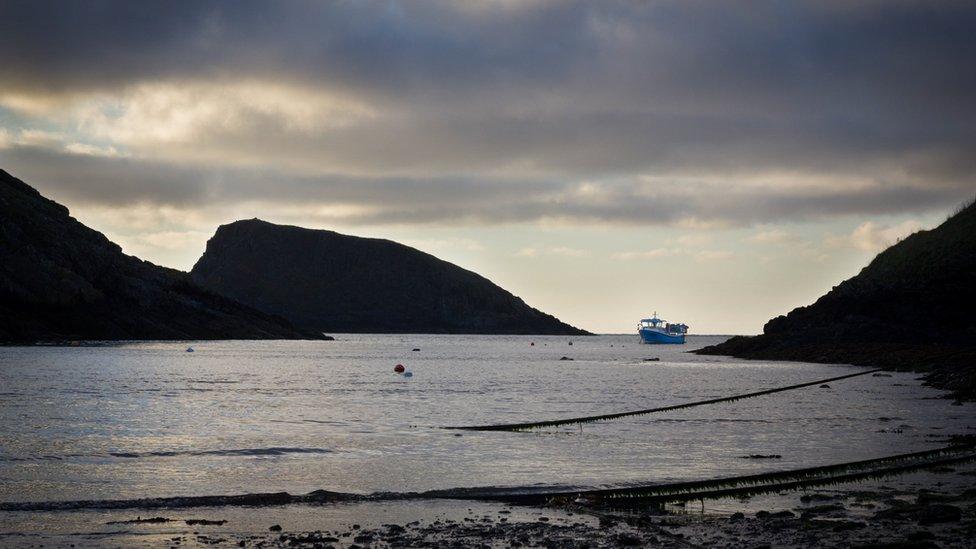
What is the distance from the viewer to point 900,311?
397 ft

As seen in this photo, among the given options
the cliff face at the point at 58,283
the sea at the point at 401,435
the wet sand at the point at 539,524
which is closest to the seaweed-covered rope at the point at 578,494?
the wet sand at the point at 539,524

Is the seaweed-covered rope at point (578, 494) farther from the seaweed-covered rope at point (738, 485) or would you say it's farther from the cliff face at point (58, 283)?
the cliff face at point (58, 283)

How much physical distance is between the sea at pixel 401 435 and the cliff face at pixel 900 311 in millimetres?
38086

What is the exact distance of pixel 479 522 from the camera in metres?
20.5

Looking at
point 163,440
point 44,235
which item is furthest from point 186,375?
point 44,235

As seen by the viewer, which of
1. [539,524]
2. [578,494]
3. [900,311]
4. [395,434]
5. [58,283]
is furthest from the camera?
[58,283]

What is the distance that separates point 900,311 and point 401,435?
10069 centimetres

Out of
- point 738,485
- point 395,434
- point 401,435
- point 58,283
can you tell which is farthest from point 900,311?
point 58,283

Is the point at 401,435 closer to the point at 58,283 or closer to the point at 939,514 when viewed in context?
the point at 939,514

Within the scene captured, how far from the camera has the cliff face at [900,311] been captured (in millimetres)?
110938

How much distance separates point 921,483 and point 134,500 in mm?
21107

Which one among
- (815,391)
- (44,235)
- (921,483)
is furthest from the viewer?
(44,235)

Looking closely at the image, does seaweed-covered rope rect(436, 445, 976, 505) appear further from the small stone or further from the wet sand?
the small stone

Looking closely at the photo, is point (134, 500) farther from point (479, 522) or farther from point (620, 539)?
point (620, 539)
